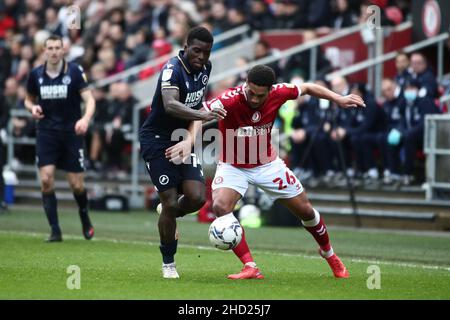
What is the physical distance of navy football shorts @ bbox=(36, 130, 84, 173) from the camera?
48.3 ft

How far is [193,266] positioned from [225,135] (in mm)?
1667

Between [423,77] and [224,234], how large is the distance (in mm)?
9471

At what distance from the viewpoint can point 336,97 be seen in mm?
10625

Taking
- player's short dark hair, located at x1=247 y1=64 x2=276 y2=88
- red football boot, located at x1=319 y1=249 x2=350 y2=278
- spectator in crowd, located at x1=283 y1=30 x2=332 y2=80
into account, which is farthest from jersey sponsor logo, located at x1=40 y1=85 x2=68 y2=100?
spectator in crowd, located at x1=283 y1=30 x2=332 y2=80

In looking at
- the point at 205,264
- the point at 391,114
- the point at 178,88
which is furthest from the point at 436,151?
the point at 178,88

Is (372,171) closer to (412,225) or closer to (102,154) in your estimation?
(412,225)

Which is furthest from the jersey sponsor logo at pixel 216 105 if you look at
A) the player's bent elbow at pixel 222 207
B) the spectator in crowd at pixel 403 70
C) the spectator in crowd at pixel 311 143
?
the spectator in crowd at pixel 311 143

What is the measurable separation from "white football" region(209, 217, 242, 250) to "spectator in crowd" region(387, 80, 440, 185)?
864cm

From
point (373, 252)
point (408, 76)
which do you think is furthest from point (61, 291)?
point (408, 76)

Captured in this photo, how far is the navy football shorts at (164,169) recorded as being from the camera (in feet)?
34.3

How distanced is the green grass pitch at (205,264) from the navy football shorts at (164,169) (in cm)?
93

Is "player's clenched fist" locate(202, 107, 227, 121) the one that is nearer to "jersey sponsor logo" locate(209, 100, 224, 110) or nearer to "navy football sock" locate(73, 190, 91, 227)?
"jersey sponsor logo" locate(209, 100, 224, 110)

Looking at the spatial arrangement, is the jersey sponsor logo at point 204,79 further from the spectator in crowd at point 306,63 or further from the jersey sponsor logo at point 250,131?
the spectator in crowd at point 306,63

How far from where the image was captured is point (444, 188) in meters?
18.2
